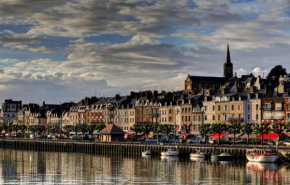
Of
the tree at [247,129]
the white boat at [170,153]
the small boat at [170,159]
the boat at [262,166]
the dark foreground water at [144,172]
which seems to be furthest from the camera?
the tree at [247,129]

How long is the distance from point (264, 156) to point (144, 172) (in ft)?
66.2

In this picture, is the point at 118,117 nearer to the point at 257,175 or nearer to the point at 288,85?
the point at 288,85

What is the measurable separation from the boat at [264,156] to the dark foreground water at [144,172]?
1.43 metres

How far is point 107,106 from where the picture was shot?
7190 inches

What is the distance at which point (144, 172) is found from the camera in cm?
8875

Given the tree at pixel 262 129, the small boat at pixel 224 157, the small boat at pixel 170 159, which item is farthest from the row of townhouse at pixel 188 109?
the small boat at pixel 170 159

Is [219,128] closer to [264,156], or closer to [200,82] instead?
[264,156]

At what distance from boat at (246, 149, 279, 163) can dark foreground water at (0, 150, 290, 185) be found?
1.43 meters

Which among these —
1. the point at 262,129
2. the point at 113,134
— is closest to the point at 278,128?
the point at 262,129

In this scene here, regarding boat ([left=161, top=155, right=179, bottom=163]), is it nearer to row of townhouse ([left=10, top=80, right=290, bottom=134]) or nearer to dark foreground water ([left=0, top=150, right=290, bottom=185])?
dark foreground water ([left=0, top=150, right=290, bottom=185])

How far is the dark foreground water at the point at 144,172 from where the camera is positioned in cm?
7850

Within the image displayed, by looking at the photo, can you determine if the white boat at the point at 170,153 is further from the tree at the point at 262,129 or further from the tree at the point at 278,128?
the tree at the point at 278,128

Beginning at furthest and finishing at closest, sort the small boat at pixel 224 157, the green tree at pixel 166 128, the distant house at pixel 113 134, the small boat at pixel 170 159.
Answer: the distant house at pixel 113 134 → the green tree at pixel 166 128 → the small boat at pixel 170 159 → the small boat at pixel 224 157

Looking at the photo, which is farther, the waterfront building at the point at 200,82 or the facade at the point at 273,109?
the waterfront building at the point at 200,82
